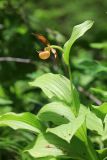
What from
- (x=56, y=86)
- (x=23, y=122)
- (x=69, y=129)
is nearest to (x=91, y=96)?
(x=56, y=86)

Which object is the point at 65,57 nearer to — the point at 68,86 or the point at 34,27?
the point at 68,86

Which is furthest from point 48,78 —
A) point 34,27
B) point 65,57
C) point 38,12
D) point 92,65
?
point 38,12

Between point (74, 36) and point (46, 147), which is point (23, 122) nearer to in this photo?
point (46, 147)

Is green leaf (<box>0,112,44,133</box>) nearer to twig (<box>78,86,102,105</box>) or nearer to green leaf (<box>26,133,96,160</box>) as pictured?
green leaf (<box>26,133,96,160</box>)

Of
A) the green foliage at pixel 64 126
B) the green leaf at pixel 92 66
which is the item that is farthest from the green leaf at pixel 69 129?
the green leaf at pixel 92 66

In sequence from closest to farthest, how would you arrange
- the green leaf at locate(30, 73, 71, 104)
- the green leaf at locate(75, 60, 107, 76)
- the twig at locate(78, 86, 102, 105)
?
the green leaf at locate(30, 73, 71, 104) → the green leaf at locate(75, 60, 107, 76) → the twig at locate(78, 86, 102, 105)

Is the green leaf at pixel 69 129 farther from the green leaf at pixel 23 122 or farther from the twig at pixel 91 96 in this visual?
the twig at pixel 91 96

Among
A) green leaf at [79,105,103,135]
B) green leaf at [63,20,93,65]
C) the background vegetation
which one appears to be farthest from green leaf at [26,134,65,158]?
the background vegetation
